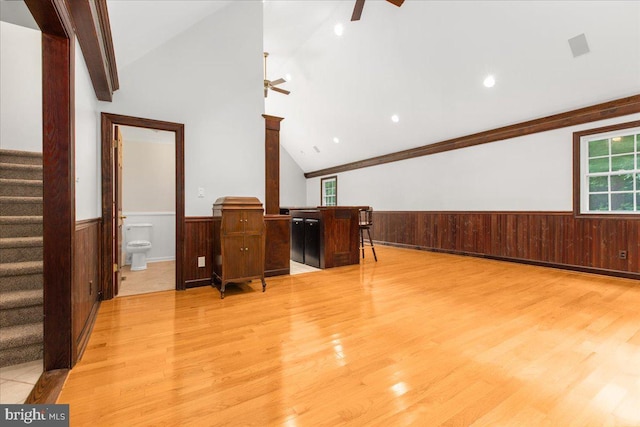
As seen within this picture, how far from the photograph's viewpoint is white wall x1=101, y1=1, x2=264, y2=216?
330 cm

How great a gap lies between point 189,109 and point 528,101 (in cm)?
514

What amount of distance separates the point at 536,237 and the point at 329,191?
20.8ft

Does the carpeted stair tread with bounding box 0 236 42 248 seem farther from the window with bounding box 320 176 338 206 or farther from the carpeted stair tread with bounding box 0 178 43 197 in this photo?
the window with bounding box 320 176 338 206

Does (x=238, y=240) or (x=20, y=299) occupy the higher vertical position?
(x=238, y=240)

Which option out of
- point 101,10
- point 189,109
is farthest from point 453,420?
point 189,109

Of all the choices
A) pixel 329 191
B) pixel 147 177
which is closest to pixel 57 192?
pixel 147 177

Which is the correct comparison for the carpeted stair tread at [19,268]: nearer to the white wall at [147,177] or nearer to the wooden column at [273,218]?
the wooden column at [273,218]

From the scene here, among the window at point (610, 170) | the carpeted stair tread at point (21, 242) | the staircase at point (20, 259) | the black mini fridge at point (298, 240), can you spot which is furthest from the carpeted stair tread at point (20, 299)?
the window at point (610, 170)

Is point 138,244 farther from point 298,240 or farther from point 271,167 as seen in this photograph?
point 298,240

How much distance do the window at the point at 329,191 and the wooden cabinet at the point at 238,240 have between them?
6514 millimetres

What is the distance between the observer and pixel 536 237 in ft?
16.0

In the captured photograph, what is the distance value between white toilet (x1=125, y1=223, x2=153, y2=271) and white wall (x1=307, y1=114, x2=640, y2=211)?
18.4 feet

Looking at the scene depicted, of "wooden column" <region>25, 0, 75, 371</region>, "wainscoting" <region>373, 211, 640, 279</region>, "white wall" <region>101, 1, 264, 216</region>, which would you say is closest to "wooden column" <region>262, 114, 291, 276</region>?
"white wall" <region>101, 1, 264, 216</region>

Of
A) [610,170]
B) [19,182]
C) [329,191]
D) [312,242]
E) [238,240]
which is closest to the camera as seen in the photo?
[19,182]
